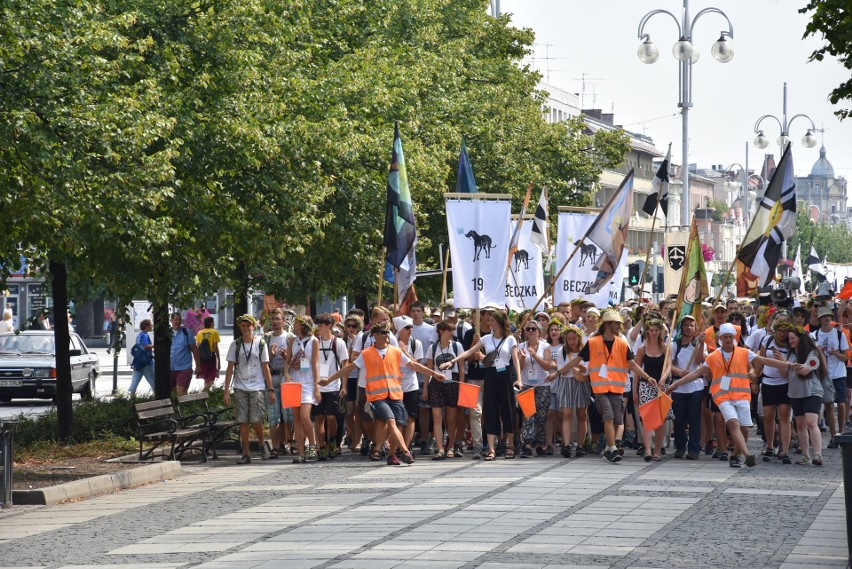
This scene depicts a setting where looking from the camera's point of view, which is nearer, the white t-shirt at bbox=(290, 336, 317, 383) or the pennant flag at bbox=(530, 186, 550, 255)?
the white t-shirt at bbox=(290, 336, 317, 383)

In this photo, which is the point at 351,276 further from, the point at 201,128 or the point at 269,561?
the point at 269,561

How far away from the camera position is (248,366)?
18188 millimetres

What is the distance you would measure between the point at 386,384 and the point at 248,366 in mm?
1847

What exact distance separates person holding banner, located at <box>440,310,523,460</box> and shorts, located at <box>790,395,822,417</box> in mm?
3162

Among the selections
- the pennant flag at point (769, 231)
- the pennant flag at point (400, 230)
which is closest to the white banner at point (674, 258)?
the pennant flag at point (769, 231)

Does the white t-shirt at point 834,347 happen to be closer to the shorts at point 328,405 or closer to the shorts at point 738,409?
the shorts at point 738,409

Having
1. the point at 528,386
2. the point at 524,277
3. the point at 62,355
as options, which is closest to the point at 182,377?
the point at 524,277

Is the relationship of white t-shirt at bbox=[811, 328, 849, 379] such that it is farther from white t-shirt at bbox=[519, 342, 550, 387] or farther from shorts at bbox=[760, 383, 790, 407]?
white t-shirt at bbox=[519, 342, 550, 387]

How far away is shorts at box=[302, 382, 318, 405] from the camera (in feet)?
59.2

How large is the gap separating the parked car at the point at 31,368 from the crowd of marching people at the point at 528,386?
10.9 meters

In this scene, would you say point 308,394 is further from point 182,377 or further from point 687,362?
point 182,377

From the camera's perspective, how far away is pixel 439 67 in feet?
106

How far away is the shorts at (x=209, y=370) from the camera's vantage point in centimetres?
2552

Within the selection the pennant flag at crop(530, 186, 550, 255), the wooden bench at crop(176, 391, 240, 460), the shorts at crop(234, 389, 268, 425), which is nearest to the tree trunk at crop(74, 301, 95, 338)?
the pennant flag at crop(530, 186, 550, 255)
